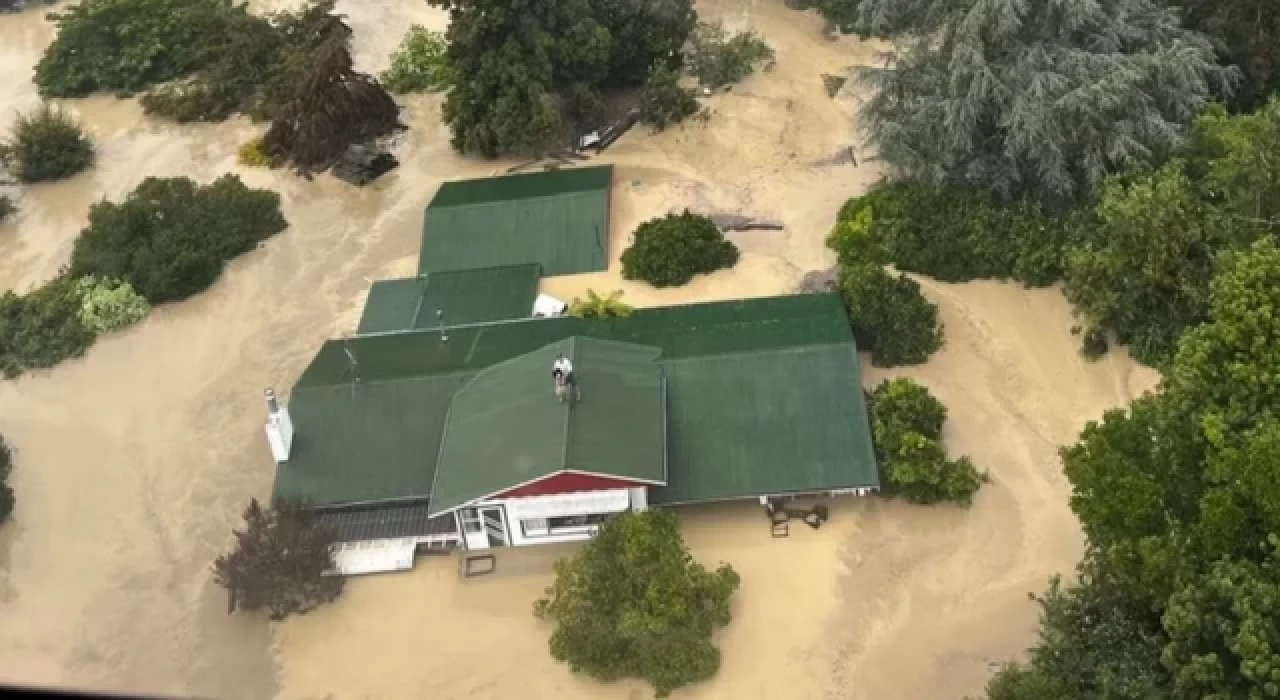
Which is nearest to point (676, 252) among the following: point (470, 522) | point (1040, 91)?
point (1040, 91)

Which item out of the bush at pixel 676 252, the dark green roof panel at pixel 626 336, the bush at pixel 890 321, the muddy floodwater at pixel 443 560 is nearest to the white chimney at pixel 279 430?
the dark green roof panel at pixel 626 336

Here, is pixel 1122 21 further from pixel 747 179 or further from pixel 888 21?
pixel 747 179

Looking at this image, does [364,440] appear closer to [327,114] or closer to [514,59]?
[514,59]

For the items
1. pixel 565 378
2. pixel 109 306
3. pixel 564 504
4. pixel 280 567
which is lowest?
pixel 109 306

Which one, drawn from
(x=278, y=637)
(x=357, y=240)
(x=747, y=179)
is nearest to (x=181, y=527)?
(x=278, y=637)

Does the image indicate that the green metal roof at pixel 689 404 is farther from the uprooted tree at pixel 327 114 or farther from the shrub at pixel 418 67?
the shrub at pixel 418 67

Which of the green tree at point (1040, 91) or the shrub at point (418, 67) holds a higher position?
the green tree at point (1040, 91)

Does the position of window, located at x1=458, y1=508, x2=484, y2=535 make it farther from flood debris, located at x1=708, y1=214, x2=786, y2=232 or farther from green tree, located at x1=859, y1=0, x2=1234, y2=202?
green tree, located at x1=859, y1=0, x2=1234, y2=202
